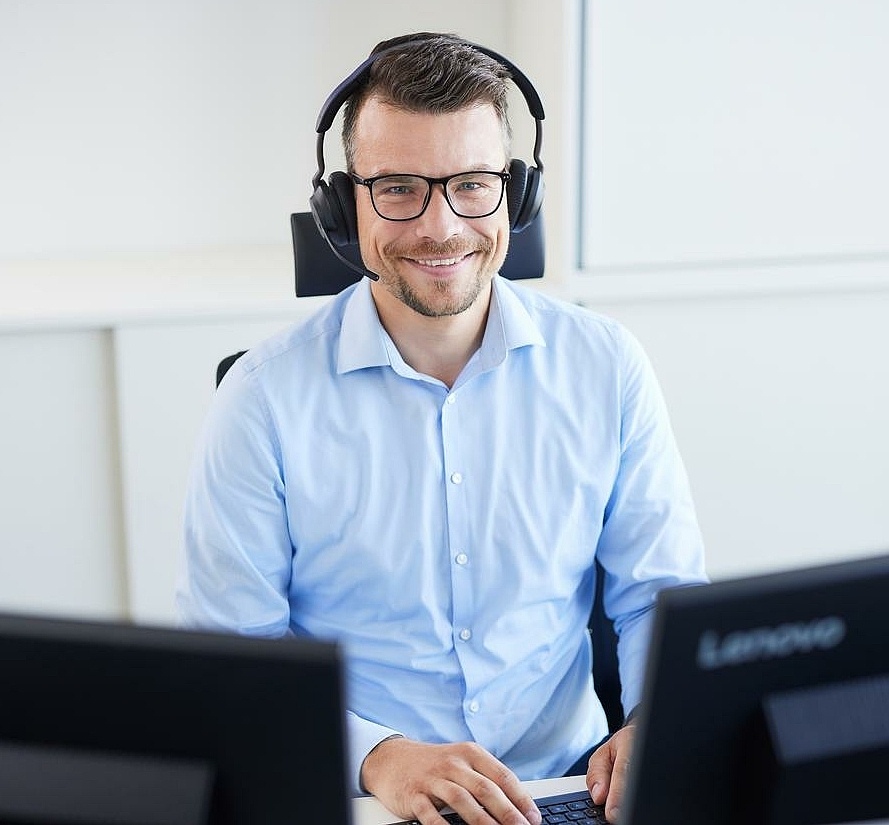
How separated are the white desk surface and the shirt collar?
49cm

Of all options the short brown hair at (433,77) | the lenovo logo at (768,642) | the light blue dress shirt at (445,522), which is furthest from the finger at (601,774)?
the short brown hair at (433,77)

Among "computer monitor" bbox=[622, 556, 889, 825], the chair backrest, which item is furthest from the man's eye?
"computer monitor" bbox=[622, 556, 889, 825]

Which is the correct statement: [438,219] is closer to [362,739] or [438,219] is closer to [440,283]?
[440,283]

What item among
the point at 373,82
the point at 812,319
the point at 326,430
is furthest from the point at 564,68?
the point at 326,430

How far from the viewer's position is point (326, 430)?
4.62ft

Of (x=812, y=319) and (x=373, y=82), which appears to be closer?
(x=373, y=82)

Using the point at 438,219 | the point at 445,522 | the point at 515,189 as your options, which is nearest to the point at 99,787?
the point at 445,522

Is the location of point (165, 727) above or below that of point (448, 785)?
above

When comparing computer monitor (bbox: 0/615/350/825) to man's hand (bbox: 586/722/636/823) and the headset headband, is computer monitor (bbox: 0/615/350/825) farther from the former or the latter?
the headset headband

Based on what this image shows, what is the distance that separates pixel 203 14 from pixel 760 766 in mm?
2273

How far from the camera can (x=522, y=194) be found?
1.49 metres

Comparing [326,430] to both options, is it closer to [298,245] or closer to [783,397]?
[298,245]

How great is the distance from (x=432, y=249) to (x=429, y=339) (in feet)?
0.38

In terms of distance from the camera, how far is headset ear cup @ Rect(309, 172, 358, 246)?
1.44 meters
